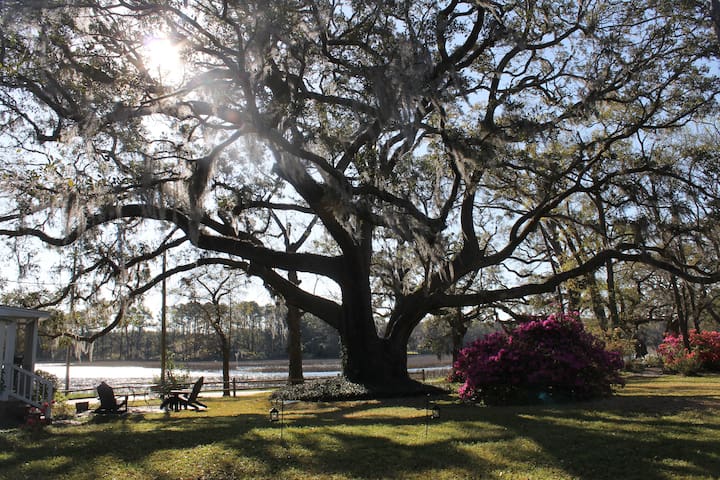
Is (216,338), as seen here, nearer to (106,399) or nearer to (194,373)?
(194,373)

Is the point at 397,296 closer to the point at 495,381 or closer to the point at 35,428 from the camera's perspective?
the point at 495,381

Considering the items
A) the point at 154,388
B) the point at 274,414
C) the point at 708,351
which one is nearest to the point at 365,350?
the point at 274,414

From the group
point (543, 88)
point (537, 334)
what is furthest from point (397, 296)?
point (543, 88)

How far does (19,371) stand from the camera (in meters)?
11.6

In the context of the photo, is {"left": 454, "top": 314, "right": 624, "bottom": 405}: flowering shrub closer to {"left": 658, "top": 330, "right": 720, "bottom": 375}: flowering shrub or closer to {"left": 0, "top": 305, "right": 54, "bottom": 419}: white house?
→ {"left": 0, "top": 305, "right": 54, "bottom": 419}: white house

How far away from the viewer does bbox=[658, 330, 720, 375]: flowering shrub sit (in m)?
20.2

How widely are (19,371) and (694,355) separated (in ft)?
70.4

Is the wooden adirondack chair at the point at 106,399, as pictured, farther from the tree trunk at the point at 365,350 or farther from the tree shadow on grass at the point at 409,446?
the tree trunk at the point at 365,350

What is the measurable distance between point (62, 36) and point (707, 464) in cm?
1328

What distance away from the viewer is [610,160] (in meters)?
15.4

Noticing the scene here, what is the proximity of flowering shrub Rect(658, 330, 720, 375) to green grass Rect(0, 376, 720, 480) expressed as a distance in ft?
39.3

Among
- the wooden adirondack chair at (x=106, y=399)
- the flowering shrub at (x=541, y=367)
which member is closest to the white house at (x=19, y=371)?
the wooden adirondack chair at (x=106, y=399)

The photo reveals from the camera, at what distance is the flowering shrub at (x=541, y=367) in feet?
35.9

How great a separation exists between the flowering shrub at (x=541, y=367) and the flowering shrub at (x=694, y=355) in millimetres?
10454
